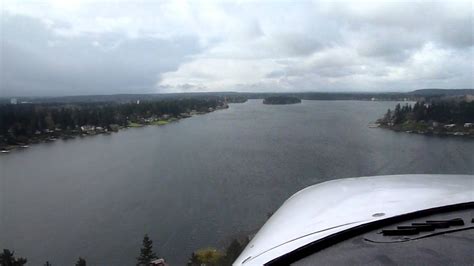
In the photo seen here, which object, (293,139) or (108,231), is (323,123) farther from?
(108,231)

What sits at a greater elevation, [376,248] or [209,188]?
[376,248]

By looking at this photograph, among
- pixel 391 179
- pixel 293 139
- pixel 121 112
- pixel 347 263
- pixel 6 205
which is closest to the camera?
pixel 347 263

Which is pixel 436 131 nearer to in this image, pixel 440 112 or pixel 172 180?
pixel 440 112

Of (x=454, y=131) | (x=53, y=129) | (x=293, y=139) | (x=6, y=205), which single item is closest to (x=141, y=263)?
(x=6, y=205)

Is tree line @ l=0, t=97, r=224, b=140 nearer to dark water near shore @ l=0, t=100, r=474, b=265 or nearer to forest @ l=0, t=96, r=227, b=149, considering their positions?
forest @ l=0, t=96, r=227, b=149

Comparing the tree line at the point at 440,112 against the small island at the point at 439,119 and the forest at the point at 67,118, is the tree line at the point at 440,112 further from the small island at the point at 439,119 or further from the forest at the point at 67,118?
the forest at the point at 67,118

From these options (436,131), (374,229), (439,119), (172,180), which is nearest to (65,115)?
(172,180)

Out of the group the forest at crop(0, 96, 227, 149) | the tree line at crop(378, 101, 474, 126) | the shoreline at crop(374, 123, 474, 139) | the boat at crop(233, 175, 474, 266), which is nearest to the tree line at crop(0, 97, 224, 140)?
the forest at crop(0, 96, 227, 149)
